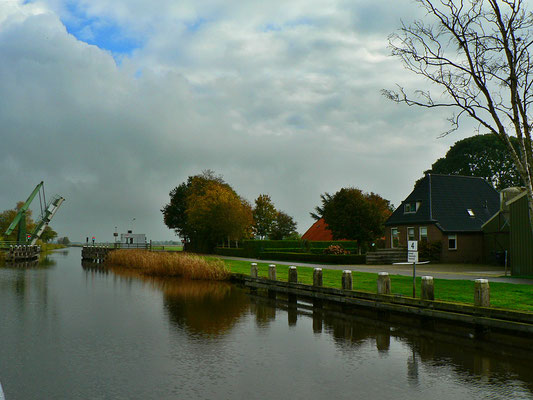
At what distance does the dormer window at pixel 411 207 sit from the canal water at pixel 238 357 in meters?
25.8

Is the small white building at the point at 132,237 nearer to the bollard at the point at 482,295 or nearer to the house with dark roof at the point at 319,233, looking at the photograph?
the house with dark roof at the point at 319,233

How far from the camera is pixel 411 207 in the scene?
4247 centimetres

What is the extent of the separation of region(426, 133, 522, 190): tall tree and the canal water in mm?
53840

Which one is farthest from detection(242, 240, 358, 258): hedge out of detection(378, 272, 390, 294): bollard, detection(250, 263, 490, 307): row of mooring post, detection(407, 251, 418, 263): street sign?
detection(407, 251, 418, 263): street sign

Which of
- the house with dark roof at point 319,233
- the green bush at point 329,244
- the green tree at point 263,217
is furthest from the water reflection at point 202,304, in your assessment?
the green tree at point 263,217

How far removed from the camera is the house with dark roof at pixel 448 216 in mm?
39062

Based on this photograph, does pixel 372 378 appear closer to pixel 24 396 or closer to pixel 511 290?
pixel 24 396

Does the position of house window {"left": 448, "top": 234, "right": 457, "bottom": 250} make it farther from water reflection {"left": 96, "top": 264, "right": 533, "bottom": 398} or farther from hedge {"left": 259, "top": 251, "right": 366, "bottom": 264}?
water reflection {"left": 96, "top": 264, "right": 533, "bottom": 398}

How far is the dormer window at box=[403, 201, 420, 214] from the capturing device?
4208cm

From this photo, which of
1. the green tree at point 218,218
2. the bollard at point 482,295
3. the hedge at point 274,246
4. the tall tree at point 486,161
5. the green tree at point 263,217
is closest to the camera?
the bollard at point 482,295

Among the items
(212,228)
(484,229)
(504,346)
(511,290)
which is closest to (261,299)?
(511,290)

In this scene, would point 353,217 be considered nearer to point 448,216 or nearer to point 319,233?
point 448,216

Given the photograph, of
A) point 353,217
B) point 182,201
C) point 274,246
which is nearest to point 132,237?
point 182,201

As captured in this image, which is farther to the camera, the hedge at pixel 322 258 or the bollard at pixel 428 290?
the hedge at pixel 322 258
